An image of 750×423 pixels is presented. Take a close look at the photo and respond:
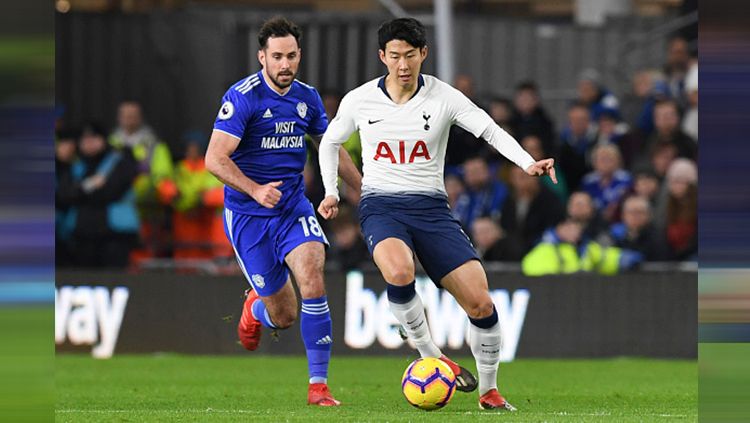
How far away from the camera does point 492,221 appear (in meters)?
15.6

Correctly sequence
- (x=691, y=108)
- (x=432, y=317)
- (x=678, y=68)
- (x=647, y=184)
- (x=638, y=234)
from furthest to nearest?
(x=678, y=68), (x=691, y=108), (x=647, y=184), (x=638, y=234), (x=432, y=317)

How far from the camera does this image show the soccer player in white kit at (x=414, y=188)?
8.27 m

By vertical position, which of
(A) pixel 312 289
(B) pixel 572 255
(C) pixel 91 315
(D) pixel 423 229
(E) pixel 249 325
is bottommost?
(C) pixel 91 315

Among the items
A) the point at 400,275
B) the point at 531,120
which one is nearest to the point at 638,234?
the point at 531,120

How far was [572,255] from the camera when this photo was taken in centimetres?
1513

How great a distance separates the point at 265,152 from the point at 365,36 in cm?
889

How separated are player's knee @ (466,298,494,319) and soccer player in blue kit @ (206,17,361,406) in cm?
111

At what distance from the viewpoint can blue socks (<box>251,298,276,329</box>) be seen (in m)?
9.81

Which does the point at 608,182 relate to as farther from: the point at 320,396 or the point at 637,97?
the point at 320,396

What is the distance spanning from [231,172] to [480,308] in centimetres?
190

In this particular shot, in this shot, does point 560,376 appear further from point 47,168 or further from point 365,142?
point 47,168

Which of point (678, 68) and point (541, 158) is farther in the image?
point (678, 68)

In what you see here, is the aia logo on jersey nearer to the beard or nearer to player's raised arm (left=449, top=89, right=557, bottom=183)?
player's raised arm (left=449, top=89, right=557, bottom=183)

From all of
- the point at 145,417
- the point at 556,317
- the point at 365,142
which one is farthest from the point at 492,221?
the point at 145,417
